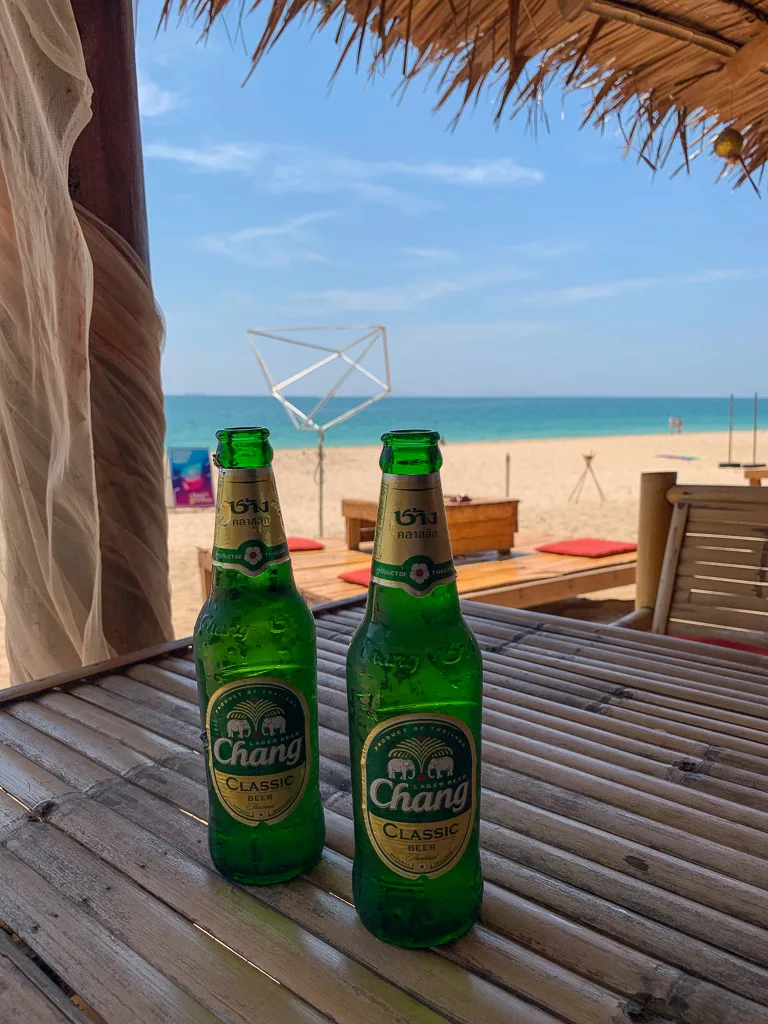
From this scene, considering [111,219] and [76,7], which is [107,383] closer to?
[111,219]

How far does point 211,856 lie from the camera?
2.04 feet

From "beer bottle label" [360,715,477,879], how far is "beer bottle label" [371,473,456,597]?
96mm

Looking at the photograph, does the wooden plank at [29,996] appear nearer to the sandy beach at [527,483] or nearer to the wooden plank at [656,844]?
the wooden plank at [656,844]

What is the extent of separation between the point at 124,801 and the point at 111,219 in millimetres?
1084

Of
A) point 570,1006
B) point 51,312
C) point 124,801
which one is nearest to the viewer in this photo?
point 570,1006

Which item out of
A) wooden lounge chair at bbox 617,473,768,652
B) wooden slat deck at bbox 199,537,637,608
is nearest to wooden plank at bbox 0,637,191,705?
wooden lounge chair at bbox 617,473,768,652

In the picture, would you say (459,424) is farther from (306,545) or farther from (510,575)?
(510,575)

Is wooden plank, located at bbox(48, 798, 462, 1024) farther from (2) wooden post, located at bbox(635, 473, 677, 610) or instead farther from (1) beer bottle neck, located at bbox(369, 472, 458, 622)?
(2) wooden post, located at bbox(635, 473, 677, 610)

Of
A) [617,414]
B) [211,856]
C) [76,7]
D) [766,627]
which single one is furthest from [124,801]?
[617,414]

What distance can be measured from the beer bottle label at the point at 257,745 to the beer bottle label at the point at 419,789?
0.25ft

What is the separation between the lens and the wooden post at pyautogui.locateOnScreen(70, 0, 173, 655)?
1.36 meters

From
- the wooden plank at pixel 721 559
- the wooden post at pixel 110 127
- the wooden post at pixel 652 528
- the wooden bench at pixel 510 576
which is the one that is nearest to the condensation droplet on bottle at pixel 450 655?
the wooden post at pixel 110 127

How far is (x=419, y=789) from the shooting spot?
0.49 m

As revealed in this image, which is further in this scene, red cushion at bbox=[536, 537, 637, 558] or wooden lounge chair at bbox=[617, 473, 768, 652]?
red cushion at bbox=[536, 537, 637, 558]
